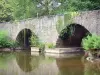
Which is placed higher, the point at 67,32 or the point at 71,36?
the point at 67,32

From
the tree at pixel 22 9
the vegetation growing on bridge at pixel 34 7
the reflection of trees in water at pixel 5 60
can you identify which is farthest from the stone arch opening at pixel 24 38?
the reflection of trees in water at pixel 5 60

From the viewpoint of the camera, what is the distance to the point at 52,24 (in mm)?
23328

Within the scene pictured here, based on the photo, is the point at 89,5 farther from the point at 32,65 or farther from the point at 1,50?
the point at 1,50

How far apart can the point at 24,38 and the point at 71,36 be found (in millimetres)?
6472

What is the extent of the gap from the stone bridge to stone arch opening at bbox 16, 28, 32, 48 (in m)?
0.36

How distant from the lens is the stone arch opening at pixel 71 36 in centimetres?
2291

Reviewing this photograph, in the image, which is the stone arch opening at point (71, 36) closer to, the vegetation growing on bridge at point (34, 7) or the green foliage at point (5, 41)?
the vegetation growing on bridge at point (34, 7)

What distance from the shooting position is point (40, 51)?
79.3 feet

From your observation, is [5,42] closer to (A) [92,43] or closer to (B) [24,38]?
(B) [24,38]

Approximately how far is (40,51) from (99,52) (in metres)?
8.41

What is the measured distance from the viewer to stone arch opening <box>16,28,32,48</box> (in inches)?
1109

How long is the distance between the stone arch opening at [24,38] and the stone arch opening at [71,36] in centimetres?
565

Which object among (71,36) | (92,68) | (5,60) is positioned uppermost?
(71,36)

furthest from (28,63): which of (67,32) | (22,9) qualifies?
(22,9)
